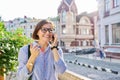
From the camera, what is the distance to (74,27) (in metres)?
44.8

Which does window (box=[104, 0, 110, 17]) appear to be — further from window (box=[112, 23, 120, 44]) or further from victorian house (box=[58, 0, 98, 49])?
victorian house (box=[58, 0, 98, 49])

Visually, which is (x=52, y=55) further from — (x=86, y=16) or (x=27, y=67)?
(x=86, y=16)

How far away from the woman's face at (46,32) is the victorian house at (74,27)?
4033cm

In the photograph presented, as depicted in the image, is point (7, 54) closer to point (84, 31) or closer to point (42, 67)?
point (42, 67)

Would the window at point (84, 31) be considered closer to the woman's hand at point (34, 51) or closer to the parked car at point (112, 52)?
the parked car at point (112, 52)

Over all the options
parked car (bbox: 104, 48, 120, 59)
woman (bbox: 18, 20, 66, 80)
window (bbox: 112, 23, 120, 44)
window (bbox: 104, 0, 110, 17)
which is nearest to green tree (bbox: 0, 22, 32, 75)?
woman (bbox: 18, 20, 66, 80)

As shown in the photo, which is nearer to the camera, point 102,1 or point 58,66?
point 58,66

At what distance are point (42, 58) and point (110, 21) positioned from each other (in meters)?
19.2

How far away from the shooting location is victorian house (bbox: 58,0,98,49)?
43.6 metres

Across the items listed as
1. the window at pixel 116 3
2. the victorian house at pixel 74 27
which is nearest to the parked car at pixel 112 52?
the window at pixel 116 3

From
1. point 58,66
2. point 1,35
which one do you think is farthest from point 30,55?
point 1,35

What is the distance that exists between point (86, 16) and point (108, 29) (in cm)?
2459

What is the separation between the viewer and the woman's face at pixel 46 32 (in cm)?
245

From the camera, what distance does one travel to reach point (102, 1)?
23.5 meters
